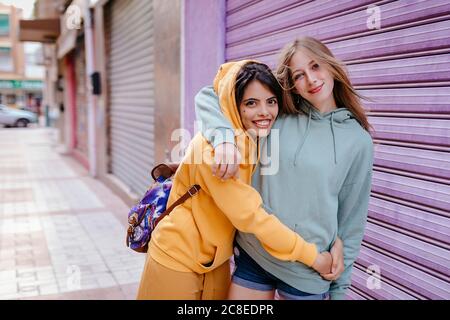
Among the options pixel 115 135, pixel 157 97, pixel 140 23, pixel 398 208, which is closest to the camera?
pixel 398 208

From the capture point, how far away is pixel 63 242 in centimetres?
551

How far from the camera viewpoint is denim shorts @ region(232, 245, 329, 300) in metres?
1.78

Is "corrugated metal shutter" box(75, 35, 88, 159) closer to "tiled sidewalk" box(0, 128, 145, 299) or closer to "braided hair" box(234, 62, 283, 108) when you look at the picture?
"tiled sidewalk" box(0, 128, 145, 299)

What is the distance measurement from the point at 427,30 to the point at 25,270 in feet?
13.9

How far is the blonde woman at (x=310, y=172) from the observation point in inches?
65.9

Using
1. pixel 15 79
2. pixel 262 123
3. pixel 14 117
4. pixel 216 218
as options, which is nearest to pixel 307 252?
pixel 216 218

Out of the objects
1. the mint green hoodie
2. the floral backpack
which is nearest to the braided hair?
the mint green hoodie

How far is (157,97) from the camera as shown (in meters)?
5.97

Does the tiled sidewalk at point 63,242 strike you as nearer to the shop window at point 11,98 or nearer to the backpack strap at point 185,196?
the backpack strap at point 185,196

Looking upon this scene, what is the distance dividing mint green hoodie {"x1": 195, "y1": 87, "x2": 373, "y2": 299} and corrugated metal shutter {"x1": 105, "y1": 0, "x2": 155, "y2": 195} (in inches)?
198

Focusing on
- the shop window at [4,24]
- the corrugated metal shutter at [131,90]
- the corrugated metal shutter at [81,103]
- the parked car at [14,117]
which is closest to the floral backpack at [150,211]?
the corrugated metal shutter at [131,90]

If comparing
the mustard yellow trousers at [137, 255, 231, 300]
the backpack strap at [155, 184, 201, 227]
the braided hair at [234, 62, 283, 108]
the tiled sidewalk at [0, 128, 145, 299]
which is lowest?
the tiled sidewalk at [0, 128, 145, 299]
